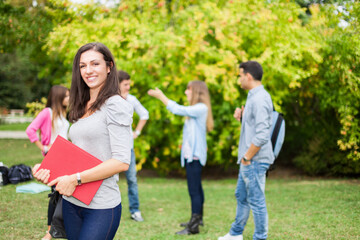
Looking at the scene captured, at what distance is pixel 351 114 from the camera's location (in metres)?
7.21

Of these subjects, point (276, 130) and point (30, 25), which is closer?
point (276, 130)

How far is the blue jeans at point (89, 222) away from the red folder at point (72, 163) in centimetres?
10

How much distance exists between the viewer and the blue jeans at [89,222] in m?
1.94

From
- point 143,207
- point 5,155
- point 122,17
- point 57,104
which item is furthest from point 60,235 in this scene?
point 122,17

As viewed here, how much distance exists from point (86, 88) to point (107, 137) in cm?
43

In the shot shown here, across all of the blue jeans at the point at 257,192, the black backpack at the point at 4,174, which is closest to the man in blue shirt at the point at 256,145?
the blue jeans at the point at 257,192

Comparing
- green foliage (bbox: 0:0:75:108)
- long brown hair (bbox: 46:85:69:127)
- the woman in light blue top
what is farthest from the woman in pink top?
green foliage (bbox: 0:0:75:108)

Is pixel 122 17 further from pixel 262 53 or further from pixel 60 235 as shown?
pixel 60 235

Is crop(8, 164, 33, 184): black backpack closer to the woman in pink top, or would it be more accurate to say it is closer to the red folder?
the woman in pink top

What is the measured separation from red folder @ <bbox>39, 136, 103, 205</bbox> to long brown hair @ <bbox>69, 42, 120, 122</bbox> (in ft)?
0.77

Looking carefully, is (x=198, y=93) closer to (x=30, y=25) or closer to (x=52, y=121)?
(x=52, y=121)

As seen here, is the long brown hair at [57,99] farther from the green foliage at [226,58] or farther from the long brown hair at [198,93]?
the green foliage at [226,58]

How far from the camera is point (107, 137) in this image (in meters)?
1.97

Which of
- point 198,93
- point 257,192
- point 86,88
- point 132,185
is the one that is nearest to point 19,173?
point 132,185
